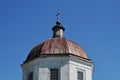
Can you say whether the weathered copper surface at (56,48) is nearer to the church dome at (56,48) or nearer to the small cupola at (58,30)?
the church dome at (56,48)

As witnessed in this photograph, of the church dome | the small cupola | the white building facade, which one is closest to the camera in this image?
the white building facade

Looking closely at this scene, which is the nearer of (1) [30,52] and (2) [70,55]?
(2) [70,55]

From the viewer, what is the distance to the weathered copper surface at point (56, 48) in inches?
1356

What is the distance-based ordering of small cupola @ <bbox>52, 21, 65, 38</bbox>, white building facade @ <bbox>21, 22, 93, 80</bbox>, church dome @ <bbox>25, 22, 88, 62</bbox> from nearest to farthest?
white building facade @ <bbox>21, 22, 93, 80</bbox>, church dome @ <bbox>25, 22, 88, 62</bbox>, small cupola @ <bbox>52, 21, 65, 38</bbox>

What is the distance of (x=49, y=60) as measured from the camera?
3381 cm

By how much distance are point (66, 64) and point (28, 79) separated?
13.3 feet

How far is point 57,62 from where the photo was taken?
1325 inches

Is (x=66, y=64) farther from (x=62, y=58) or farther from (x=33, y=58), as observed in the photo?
(x=33, y=58)

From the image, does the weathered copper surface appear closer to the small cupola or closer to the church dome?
the church dome

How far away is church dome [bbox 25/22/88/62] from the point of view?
34375 millimetres

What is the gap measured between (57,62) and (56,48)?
5.48ft

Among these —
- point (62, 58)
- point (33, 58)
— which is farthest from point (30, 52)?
point (62, 58)

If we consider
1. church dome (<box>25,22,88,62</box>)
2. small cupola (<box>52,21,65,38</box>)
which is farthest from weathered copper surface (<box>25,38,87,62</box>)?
small cupola (<box>52,21,65,38</box>)

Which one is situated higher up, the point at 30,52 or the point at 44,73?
the point at 30,52
